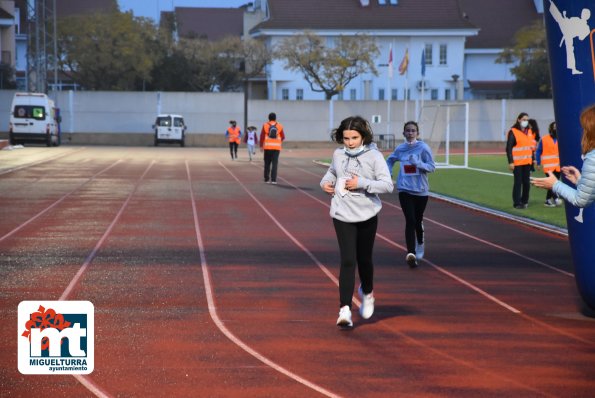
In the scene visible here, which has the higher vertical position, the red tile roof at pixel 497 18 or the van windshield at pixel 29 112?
the red tile roof at pixel 497 18

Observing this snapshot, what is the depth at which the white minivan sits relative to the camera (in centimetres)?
6122

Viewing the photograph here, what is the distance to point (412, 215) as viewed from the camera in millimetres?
13438

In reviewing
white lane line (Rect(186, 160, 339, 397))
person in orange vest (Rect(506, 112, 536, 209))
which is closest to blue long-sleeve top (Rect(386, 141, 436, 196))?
white lane line (Rect(186, 160, 339, 397))

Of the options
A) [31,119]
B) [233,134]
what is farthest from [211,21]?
[233,134]

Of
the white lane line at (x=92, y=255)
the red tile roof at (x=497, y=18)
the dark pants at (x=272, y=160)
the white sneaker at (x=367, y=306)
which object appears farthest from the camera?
the red tile roof at (x=497, y=18)

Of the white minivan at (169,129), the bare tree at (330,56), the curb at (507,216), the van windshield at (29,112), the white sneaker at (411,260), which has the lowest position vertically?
the curb at (507,216)

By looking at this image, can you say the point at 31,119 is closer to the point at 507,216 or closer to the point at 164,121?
the point at 164,121

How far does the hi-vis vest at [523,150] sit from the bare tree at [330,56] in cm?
5366

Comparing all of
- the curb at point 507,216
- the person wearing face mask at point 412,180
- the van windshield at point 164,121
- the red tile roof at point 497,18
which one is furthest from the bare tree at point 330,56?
the person wearing face mask at point 412,180

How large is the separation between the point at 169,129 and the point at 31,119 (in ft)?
27.9

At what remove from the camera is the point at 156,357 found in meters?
8.22

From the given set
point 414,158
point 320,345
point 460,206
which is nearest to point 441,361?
point 320,345

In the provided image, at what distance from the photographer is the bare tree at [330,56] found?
248 feet

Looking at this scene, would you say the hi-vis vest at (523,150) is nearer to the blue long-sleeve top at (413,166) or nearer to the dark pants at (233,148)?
the blue long-sleeve top at (413,166)
